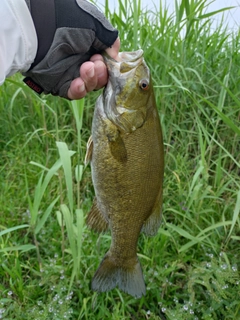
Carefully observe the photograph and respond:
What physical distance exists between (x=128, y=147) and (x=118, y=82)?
253 mm

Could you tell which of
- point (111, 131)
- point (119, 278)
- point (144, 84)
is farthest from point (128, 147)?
point (119, 278)

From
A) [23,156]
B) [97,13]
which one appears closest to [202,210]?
[97,13]

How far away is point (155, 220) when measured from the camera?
1.66 m

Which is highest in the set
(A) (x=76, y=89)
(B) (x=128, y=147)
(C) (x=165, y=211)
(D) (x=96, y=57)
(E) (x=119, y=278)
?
(D) (x=96, y=57)

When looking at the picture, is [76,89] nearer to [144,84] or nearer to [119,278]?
[144,84]

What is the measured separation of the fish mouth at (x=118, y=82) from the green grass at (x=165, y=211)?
36cm

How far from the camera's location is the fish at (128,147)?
5.01ft

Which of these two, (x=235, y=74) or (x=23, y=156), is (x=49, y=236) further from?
(x=235, y=74)

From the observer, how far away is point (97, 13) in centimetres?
156

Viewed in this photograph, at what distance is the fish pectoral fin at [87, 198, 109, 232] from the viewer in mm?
1744

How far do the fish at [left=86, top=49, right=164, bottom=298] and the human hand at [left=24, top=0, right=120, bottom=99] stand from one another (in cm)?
6

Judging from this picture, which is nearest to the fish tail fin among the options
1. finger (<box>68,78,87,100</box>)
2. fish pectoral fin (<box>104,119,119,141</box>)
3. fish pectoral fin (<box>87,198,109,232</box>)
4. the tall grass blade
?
fish pectoral fin (<box>87,198,109,232</box>)

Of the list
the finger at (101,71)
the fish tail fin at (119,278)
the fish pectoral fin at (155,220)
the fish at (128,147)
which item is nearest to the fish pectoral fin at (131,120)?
the fish at (128,147)

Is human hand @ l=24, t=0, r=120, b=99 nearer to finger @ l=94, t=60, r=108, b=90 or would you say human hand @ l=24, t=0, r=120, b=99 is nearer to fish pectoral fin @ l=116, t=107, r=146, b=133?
finger @ l=94, t=60, r=108, b=90
